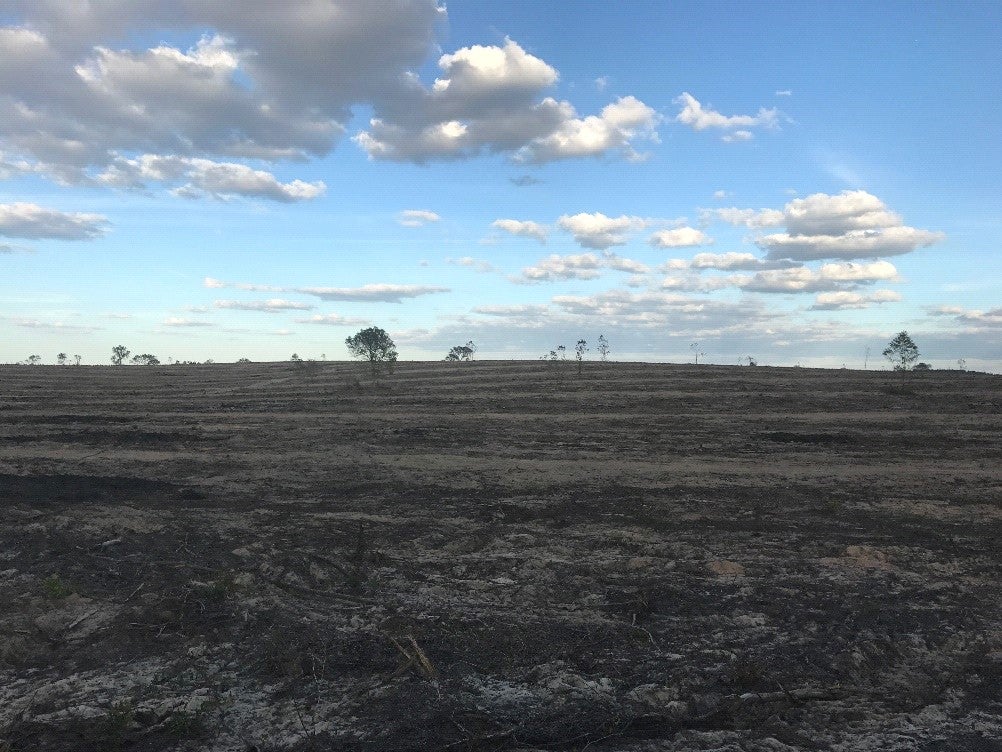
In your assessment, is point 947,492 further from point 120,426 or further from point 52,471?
point 120,426

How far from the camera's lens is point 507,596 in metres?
6.05

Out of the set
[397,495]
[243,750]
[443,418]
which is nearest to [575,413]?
[443,418]

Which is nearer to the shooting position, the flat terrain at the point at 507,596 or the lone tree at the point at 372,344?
the flat terrain at the point at 507,596

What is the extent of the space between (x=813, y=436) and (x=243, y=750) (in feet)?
45.1

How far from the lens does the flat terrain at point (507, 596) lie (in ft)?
13.7

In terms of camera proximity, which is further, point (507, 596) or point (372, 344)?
point (372, 344)

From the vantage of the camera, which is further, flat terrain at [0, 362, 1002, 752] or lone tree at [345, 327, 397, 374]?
lone tree at [345, 327, 397, 374]

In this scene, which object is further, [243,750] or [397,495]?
[397,495]

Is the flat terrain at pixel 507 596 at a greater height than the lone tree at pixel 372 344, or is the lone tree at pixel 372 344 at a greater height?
the lone tree at pixel 372 344

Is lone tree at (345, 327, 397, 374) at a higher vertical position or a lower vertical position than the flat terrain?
higher

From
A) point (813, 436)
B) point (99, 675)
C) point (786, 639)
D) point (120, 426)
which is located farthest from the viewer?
point (120, 426)

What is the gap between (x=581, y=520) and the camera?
8.46m

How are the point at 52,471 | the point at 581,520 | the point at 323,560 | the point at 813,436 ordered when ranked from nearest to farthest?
1. the point at 323,560
2. the point at 581,520
3. the point at 52,471
4. the point at 813,436

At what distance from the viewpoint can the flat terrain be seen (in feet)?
13.7
